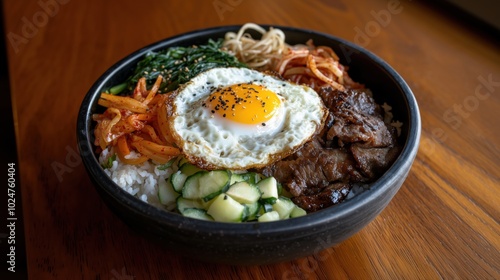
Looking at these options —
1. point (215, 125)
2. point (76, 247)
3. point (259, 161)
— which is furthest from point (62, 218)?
point (259, 161)

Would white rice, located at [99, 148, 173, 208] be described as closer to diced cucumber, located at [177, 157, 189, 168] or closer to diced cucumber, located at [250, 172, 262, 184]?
diced cucumber, located at [177, 157, 189, 168]

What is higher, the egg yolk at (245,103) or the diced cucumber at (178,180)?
the egg yolk at (245,103)

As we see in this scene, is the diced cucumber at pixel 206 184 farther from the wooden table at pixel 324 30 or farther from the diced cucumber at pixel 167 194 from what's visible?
the wooden table at pixel 324 30

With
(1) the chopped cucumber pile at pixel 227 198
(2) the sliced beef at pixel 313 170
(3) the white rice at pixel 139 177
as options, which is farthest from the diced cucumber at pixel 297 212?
(3) the white rice at pixel 139 177

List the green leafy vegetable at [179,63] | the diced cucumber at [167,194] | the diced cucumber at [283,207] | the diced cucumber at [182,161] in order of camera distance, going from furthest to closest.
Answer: the green leafy vegetable at [179,63] < the diced cucumber at [182,161] < the diced cucumber at [167,194] < the diced cucumber at [283,207]

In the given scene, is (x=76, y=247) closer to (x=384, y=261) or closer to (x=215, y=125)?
(x=215, y=125)

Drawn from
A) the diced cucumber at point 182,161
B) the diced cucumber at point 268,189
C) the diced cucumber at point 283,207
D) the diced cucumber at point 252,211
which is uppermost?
the diced cucumber at point 268,189

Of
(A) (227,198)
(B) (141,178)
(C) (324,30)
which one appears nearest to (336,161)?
(A) (227,198)
